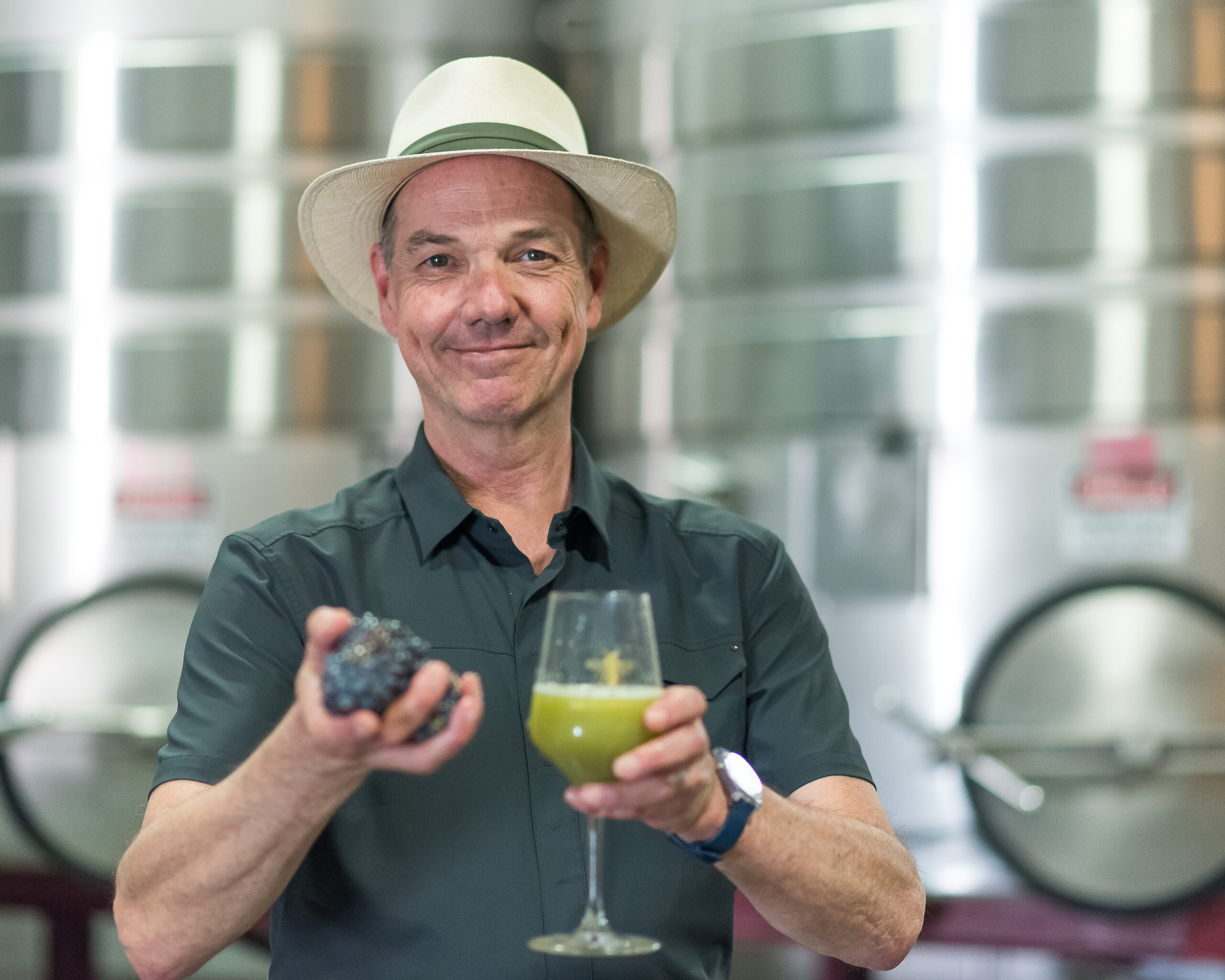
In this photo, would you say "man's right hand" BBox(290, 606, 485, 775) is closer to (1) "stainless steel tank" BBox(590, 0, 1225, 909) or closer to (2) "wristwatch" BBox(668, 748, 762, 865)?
(2) "wristwatch" BBox(668, 748, 762, 865)

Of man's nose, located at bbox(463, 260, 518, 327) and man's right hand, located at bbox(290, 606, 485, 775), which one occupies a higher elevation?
man's nose, located at bbox(463, 260, 518, 327)

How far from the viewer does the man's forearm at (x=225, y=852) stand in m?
1.28

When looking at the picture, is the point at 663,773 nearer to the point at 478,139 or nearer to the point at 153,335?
the point at 478,139

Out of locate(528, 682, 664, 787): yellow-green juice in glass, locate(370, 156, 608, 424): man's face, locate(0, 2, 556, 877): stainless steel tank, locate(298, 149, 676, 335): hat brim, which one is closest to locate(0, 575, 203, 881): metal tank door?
locate(0, 2, 556, 877): stainless steel tank

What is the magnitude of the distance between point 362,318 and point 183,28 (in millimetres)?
1507

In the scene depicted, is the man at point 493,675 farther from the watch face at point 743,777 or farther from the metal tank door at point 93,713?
the metal tank door at point 93,713

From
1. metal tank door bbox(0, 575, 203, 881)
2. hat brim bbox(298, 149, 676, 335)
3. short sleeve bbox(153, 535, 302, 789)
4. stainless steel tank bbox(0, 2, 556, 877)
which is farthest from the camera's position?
stainless steel tank bbox(0, 2, 556, 877)

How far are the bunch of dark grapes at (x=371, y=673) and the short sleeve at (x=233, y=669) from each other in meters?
0.39

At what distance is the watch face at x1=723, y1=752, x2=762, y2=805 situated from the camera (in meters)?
1.39

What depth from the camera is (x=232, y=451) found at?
11.2ft

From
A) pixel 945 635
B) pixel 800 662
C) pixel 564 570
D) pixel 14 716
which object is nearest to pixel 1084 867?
pixel 945 635

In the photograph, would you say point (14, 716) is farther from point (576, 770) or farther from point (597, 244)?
point (576, 770)

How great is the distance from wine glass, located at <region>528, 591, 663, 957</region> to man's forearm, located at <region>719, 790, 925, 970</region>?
0.17 meters

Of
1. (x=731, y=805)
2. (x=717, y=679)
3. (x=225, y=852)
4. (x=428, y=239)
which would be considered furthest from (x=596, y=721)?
(x=428, y=239)
